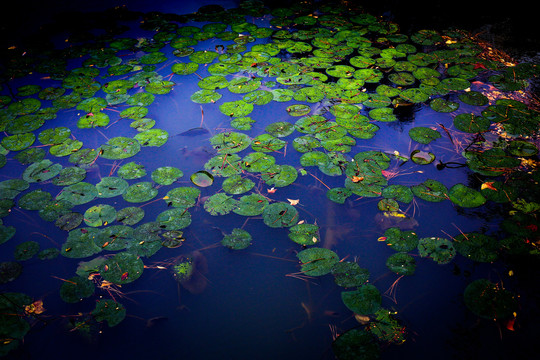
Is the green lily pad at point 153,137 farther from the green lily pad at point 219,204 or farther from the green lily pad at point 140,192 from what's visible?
the green lily pad at point 219,204

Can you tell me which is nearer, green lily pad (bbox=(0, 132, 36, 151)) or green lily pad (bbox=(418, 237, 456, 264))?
green lily pad (bbox=(418, 237, 456, 264))

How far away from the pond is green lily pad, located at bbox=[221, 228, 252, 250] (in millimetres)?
12

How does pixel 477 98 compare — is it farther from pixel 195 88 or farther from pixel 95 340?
pixel 95 340

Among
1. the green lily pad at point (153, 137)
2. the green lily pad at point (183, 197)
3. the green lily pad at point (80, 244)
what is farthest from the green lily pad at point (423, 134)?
the green lily pad at point (80, 244)

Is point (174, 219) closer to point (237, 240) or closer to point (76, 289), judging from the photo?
point (237, 240)

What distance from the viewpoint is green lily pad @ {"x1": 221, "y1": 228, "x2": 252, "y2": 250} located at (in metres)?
2.40

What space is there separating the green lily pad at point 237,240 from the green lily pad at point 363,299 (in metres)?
0.79

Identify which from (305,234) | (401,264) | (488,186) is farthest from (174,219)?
(488,186)

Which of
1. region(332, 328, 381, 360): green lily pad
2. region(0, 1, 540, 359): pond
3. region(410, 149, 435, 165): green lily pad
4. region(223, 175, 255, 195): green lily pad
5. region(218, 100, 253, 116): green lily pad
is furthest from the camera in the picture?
region(218, 100, 253, 116): green lily pad

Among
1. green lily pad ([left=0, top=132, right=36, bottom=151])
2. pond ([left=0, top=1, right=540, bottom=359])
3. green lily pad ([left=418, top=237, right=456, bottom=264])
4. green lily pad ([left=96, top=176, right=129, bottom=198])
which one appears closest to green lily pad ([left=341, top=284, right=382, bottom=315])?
pond ([left=0, top=1, right=540, bottom=359])

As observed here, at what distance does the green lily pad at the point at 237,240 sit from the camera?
7.86ft

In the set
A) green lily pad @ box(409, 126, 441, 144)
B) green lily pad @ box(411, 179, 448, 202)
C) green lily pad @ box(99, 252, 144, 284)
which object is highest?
green lily pad @ box(409, 126, 441, 144)

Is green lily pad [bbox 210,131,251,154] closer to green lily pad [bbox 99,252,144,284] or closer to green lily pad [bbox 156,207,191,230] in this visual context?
green lily pad [bbox 156,207,191,230]

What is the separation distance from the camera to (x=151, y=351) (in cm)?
194
